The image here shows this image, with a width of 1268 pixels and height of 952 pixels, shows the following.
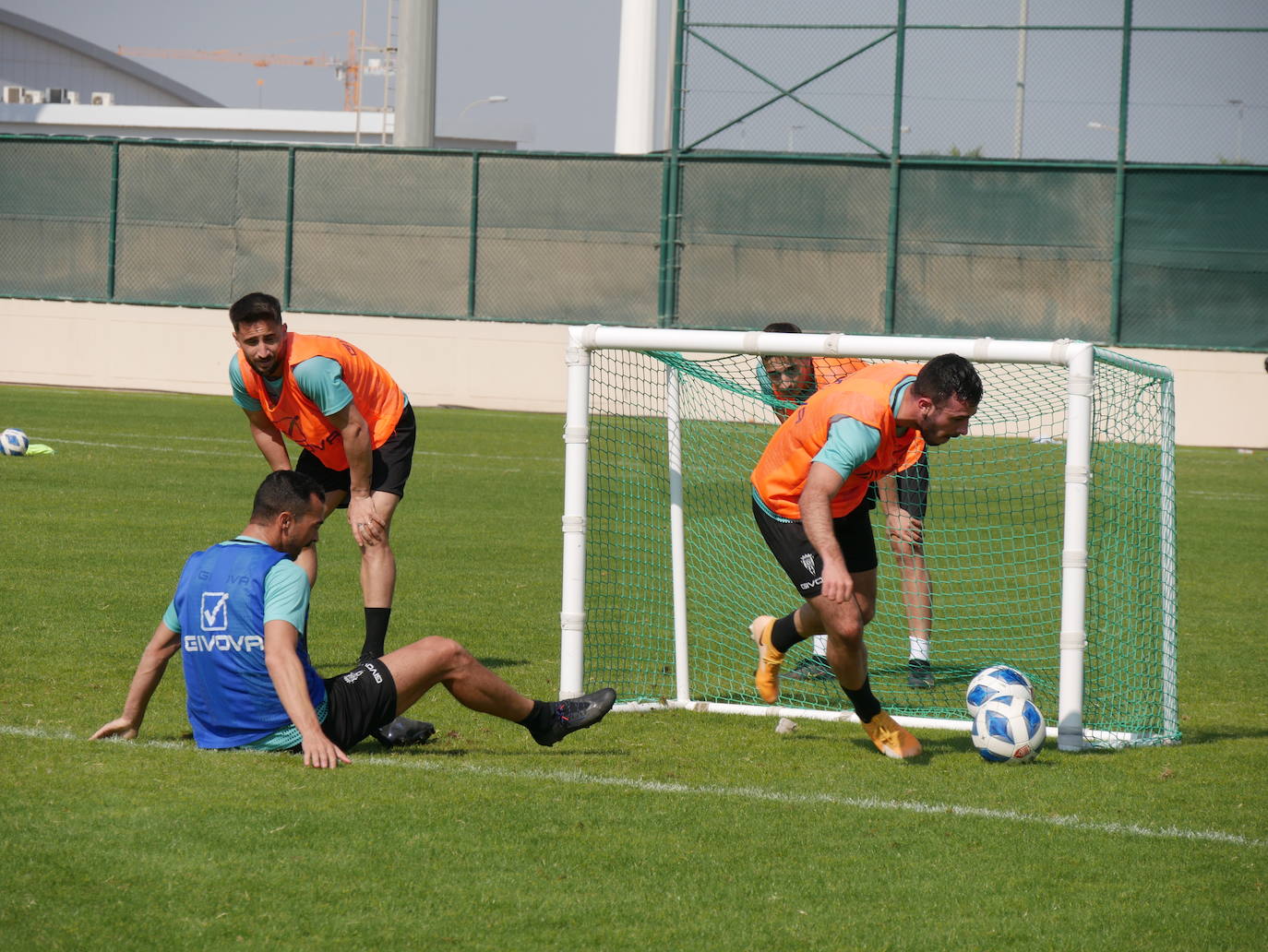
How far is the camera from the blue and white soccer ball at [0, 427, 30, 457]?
1562 centimetres

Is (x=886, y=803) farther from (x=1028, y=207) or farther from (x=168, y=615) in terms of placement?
(x=1028, y=207)

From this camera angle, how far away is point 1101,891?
4.55 meters

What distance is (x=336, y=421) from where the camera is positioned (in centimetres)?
678

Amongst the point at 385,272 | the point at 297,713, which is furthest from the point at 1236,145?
the point at 297,713

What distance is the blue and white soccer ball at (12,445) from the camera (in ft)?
51.2

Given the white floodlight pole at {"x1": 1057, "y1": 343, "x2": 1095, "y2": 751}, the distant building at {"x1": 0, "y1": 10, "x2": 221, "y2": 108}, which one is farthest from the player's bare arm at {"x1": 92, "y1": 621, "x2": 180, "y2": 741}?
the distant building at {"x1": 0, "y1": 10, "x2": 221, "y2": 108}

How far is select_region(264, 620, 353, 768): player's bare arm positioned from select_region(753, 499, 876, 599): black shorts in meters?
2.02

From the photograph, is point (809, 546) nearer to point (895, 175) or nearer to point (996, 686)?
point (996, 686)

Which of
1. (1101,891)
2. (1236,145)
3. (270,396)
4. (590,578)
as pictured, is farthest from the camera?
(1236,145)

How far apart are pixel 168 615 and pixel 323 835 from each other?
3.68 feet

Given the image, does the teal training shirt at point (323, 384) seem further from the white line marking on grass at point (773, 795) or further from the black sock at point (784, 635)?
the black sock at point (784, 635)

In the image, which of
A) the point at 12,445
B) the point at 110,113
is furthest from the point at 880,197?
the point at 110,113

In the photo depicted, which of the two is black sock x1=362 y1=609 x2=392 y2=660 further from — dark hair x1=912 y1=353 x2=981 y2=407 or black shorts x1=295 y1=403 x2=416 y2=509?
dark hair x1=912 y1=353 x2=981 y2=407

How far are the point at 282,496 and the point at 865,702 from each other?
2.47m
